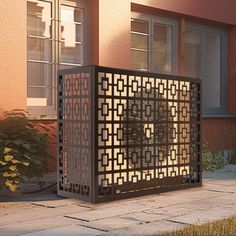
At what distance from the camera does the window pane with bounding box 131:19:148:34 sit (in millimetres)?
9481

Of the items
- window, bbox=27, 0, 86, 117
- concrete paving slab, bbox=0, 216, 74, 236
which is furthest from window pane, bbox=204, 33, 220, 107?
concrete paving slab, bbox=0, 216, 74, 236

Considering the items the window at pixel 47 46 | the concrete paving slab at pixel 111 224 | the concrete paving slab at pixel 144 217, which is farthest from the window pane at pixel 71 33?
the concrete paving slab at pixel 111 224

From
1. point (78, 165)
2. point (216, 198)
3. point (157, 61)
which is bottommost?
point (216, 198)

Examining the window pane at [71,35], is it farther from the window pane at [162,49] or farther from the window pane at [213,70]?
the window pane at [213,70]

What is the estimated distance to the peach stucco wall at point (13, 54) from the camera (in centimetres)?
684

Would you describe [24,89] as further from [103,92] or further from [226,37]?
[226,37]

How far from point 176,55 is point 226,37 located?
1.88m

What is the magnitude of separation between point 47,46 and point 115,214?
350 cm

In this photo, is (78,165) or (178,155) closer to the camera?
(78,165)

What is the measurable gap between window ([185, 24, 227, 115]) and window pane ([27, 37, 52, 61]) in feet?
12.8

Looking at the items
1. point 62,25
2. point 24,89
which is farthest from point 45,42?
point 24,89

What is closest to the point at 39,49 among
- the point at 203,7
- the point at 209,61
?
the point at 203,7

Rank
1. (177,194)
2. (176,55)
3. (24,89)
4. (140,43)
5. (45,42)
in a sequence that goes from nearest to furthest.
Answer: (177,194)
(24,89)
(45,42)
(140,43)
(176,55)

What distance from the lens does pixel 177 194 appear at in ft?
21.5
